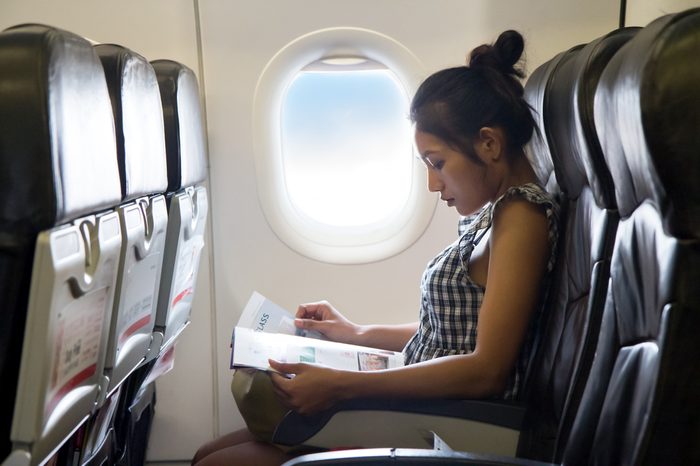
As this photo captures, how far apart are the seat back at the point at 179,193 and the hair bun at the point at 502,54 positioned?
88 centimetres

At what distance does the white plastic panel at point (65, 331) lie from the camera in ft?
3.95

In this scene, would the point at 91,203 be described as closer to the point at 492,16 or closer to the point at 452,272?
the point at 452,272

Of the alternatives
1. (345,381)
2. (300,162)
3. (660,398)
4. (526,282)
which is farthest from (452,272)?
(300,162)

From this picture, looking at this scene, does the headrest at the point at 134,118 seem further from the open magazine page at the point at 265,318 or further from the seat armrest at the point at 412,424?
the seat armrest at the point at 412,424

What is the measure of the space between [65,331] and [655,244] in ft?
3.08

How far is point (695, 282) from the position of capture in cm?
94

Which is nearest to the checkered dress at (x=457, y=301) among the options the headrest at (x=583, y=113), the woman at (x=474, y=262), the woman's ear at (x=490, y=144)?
the woman at (x=474, y=262)

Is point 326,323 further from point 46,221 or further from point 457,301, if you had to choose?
point 46,221

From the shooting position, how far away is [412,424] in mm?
1717

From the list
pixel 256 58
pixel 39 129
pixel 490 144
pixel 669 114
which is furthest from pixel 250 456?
pixel 256 58

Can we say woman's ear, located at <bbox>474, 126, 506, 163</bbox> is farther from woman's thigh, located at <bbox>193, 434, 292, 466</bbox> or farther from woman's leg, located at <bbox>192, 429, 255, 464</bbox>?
woman's leg, located at <bbox>192, 429, 255, 464</bbox>

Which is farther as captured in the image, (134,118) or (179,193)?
(179,193)

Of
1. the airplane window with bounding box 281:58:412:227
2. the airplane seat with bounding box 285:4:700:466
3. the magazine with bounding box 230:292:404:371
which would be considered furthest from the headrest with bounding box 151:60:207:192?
the airplane seat with bounding box 285:4:700:466

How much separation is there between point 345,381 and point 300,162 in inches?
66.6
